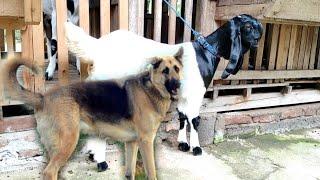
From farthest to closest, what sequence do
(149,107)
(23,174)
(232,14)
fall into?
(232,14), (23,174), (149,107)

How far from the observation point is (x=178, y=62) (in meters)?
2.27

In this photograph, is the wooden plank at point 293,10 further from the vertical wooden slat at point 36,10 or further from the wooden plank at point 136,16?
the vertical wooden slat at point 36,10

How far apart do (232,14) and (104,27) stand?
128cm

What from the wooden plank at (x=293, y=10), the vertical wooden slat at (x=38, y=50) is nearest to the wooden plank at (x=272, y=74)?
the wooden plank at (x=293, y=10)

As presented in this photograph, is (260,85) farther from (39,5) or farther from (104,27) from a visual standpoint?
(39,5)

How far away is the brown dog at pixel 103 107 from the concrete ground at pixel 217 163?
Result: 0.66 m

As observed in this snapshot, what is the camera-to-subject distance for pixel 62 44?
3.03m

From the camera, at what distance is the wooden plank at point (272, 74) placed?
4.00 metres

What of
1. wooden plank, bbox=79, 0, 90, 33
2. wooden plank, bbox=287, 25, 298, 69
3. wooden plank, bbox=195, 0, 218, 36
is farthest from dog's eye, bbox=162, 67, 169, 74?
wooden plank, bbox=287, 25, 298, 69

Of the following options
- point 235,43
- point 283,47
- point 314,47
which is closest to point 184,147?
point 235,43

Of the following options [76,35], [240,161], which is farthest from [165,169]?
[76,35]

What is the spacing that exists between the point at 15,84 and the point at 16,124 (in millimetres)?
1096

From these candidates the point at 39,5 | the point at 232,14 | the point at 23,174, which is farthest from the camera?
the point at 232,14

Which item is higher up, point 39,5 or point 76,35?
point 39,5
